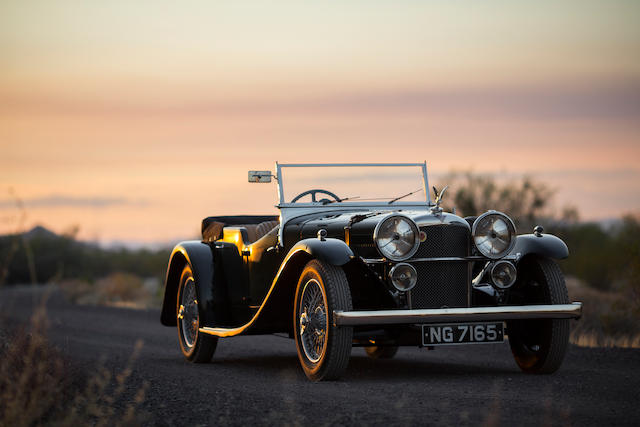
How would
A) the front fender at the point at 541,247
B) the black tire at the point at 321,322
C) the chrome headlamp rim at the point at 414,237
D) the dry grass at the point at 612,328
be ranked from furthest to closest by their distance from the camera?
1. the dry grass at the point at 612,328
2. the front fender at the point at 541,247
3. the chrome headlamp rim at the point at 414,237
4. the black tire at the point at 321,322

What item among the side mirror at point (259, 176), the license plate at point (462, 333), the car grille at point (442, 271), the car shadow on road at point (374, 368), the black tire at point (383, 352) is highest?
the side mirror at point (259, 176)

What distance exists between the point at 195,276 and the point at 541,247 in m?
3.83

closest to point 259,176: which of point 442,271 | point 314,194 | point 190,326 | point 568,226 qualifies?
point 314,194

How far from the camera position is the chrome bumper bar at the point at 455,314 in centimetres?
712

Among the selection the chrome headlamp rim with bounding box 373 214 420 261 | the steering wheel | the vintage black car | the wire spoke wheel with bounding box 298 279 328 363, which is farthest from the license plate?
the steering wheel

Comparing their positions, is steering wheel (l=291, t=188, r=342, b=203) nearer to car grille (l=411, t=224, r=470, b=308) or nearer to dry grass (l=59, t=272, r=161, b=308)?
car grille (l=411, t=224, r=470, b=308)

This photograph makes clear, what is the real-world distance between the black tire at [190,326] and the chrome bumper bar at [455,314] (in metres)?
3.15

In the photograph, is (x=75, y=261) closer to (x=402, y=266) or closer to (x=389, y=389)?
(x=402, y=266)

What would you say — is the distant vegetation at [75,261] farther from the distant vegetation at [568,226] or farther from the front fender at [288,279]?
the front fender at [288,279]

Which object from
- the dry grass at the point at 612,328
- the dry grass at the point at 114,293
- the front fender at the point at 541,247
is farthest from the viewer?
the dry grass at the point at 114,293

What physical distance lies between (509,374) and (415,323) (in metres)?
1.44

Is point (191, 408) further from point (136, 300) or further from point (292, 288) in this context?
point (136, 300)

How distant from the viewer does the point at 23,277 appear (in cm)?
3356

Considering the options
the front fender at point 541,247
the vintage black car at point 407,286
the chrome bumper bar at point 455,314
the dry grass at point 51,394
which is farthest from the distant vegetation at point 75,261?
the chrome bumper bar at point 455,314
